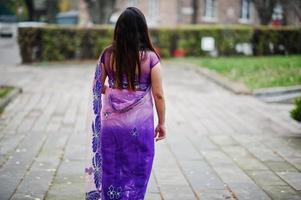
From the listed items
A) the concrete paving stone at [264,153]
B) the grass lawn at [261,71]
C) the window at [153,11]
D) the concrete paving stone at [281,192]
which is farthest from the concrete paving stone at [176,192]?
the window at [153,11]

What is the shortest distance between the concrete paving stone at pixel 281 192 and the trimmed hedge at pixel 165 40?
52.3 feet

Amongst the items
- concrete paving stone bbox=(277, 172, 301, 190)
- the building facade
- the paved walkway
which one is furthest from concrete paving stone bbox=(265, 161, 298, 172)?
the building facade

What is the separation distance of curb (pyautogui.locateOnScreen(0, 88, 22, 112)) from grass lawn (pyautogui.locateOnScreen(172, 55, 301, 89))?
5.92m

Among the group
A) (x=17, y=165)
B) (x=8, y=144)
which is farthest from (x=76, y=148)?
(x=17, y=165)

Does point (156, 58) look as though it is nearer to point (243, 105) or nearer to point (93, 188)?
point (93, 188)

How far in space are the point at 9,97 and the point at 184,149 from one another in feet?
17.3

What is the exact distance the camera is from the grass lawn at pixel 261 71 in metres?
14.5

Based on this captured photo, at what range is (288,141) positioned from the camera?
320 inches

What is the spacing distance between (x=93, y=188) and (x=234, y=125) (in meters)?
5.18

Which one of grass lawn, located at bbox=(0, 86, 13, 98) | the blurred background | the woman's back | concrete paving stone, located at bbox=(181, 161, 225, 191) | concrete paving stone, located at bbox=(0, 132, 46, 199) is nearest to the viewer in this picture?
the woman's back

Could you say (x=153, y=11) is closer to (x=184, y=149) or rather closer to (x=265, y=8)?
(x=265, y=8)

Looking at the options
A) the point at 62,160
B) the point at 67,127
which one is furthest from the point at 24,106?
the point at 62,160

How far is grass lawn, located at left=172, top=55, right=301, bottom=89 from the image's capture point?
14.5 metres

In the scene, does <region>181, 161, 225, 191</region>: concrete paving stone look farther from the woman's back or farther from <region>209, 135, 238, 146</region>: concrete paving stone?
the woman's back
